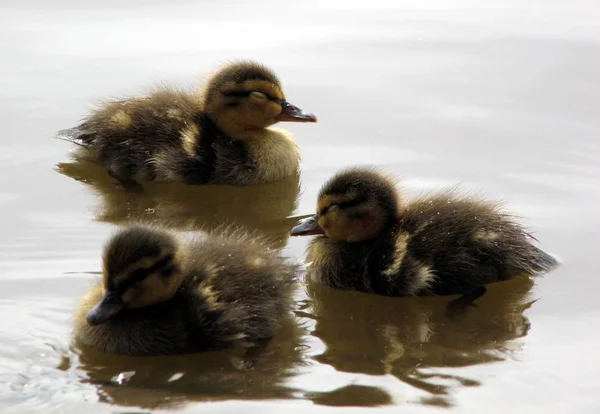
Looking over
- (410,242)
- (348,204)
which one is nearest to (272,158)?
(348,204)

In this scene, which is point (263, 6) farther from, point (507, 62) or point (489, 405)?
point (489, 405)

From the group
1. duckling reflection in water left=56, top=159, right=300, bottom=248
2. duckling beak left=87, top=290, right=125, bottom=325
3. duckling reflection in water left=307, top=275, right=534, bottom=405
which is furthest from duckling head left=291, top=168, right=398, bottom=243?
duckling beak left=87, top=290, right=125, bottom=325

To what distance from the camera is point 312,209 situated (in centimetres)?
559

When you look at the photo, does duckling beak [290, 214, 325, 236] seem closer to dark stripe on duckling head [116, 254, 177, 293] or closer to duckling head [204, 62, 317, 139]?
dark stripe on duckling head [116, 254, 177, 293]

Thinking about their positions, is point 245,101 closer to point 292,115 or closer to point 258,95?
point 258,95

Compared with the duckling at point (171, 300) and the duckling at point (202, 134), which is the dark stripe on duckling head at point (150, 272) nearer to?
the duckling at point (171, 300)

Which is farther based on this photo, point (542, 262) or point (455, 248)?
point (542, 262)

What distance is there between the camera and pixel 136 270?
13.5 ft

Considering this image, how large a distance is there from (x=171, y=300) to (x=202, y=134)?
173cm

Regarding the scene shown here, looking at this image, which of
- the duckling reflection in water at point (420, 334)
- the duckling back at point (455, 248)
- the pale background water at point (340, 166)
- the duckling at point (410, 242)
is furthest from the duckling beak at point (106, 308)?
the duckling back at point (455, 248)

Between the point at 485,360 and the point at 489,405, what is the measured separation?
1.16 feet

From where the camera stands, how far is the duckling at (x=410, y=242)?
4.64 m

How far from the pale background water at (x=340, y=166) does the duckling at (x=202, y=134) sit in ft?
0.42

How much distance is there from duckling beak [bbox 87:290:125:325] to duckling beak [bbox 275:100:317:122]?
6.74 ft
